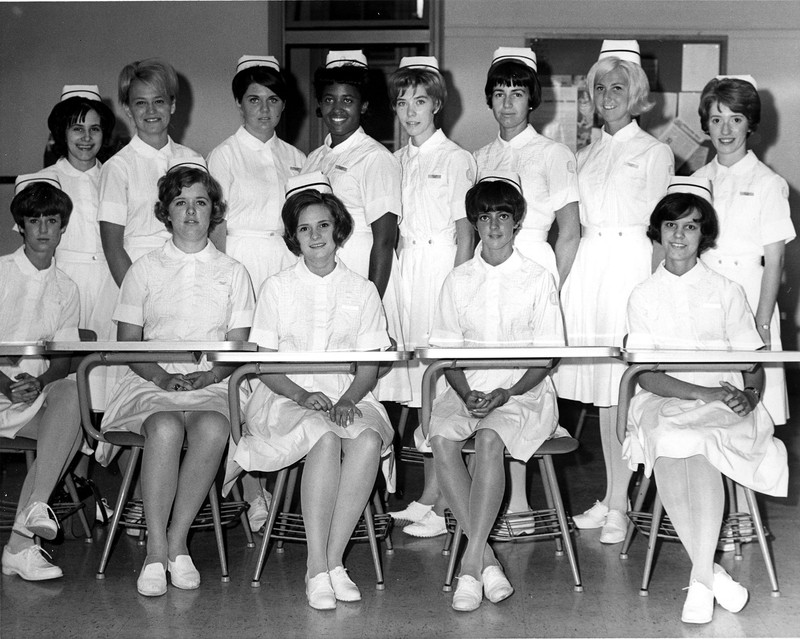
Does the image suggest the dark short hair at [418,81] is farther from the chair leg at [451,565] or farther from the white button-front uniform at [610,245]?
the chair leg at [451,565]

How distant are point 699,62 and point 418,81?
111 inches

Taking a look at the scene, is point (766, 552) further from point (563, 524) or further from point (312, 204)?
point (312, 204)

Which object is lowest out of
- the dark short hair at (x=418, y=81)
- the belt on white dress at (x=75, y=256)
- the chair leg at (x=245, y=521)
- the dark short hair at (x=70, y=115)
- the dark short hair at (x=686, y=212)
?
the chair leg at (x=245, y=521)

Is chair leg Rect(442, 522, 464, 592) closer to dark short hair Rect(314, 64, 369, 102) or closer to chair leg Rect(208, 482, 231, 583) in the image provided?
chair leg Rect(208, 482, 231, 583)

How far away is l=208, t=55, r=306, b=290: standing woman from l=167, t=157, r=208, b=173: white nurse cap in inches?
8.8

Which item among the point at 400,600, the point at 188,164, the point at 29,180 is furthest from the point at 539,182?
the point at 29,180

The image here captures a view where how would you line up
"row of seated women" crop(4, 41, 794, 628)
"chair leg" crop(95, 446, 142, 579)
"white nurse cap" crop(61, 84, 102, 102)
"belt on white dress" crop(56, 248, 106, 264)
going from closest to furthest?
1. "chair leg" crop(95, 446, 142, 579)
2. "row of seated women" crop(4, 41, 794, 628)
3. "belt on white dress" crop(56, 248, 106, 264)
4. "white nurse cap" crop(61, 84, 102, 102)

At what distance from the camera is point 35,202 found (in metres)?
3.36

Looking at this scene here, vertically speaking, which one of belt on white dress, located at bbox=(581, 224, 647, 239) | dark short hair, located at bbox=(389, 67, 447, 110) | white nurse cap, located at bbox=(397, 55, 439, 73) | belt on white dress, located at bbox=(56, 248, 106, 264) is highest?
white nurse cap, located at bbox=(397, 55, 439, 73)

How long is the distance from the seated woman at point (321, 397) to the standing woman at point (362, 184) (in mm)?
Answer: 293

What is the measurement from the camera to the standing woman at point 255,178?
144 inches

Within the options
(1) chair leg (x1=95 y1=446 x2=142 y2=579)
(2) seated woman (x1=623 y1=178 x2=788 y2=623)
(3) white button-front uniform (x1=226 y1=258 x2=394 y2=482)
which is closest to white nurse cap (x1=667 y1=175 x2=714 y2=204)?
(2) seated woman (x1=623 y1=178 x2=788 y2=623)

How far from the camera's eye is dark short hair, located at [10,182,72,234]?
11.0 feet

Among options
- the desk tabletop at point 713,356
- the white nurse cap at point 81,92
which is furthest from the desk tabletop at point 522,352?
the white nurse cap at point 81,92
